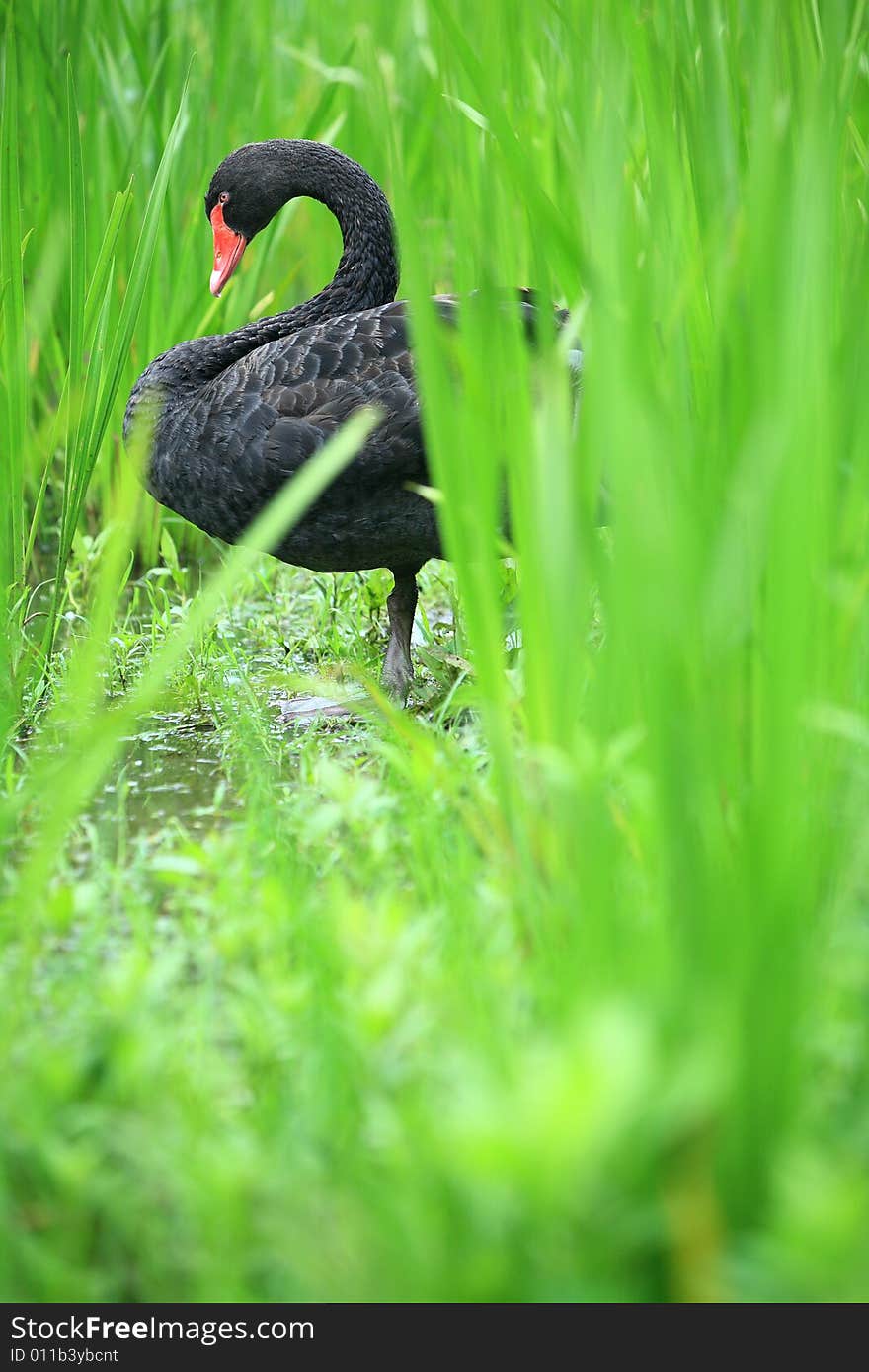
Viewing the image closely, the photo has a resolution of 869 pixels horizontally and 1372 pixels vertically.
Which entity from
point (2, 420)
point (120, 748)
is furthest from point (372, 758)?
point (2, 420)

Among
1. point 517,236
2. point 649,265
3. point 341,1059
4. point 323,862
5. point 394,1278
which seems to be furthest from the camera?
point 517,236

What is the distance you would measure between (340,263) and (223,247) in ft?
1.24

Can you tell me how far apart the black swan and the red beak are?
286mm

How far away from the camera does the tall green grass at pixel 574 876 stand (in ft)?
3.70

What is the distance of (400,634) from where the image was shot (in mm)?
3336

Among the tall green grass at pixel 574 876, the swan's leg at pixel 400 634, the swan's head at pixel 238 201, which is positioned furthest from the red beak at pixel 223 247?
the tall green grass at pixel 574 876

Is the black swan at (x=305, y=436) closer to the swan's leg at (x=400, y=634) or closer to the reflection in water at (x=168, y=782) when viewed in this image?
the swan's leg at (x=400, y=634)

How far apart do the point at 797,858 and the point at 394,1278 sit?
506 millimetres

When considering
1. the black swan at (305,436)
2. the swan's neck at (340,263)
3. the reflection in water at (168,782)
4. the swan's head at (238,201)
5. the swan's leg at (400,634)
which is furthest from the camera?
the swan's head at (238,201)

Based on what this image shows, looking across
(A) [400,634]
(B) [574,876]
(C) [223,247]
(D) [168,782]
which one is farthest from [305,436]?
(B) [574,876]

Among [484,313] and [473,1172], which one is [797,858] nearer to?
[473,1172]

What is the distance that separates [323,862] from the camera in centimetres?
210

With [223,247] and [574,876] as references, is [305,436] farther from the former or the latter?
[574,876]

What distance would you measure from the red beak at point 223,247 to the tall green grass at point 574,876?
68.0 inches
